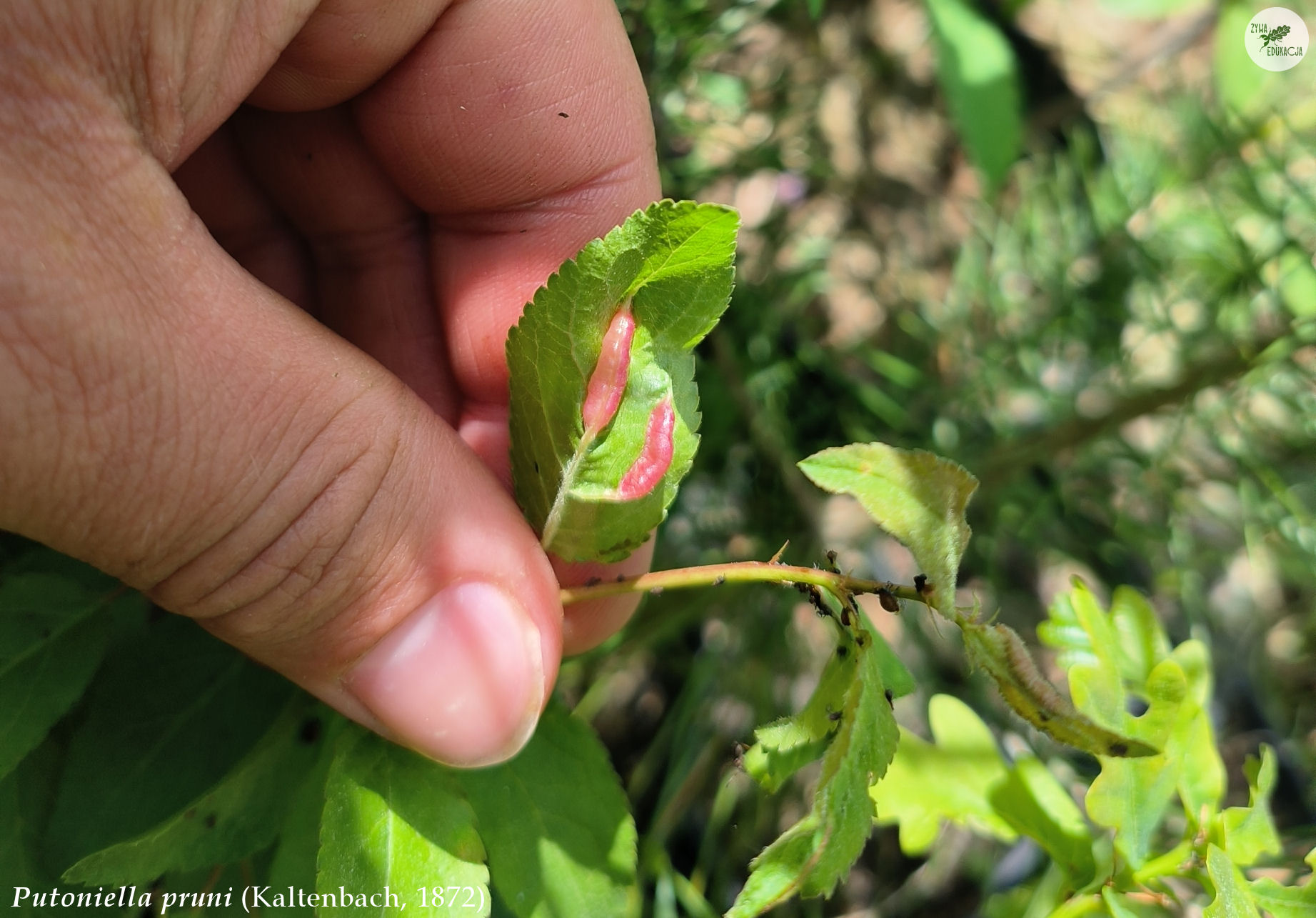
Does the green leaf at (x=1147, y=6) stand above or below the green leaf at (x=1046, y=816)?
above

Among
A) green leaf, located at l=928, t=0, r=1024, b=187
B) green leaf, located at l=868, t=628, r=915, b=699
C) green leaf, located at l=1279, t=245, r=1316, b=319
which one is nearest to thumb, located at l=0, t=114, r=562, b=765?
green leaf, located at l=868, t=628, r=915, b=699

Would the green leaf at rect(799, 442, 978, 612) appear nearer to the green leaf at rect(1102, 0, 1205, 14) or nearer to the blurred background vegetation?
the blurred background vegetation

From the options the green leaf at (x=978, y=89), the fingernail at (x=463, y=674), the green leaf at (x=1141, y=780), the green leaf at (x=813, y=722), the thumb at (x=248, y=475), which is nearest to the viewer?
the thumb at (x=248, y=475)

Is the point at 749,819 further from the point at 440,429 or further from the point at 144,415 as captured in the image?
the point at 144,415

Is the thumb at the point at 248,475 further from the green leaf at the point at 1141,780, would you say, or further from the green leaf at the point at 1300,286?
the green leaf at the point at 1300,286

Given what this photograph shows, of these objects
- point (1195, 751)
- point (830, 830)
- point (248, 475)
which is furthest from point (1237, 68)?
point (248, 475)

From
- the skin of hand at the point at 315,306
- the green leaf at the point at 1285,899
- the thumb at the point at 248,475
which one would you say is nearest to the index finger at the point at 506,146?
the skin of hand at the point at 315,306
